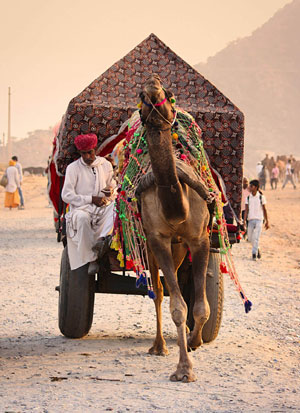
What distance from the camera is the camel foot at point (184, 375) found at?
5758 millimetres

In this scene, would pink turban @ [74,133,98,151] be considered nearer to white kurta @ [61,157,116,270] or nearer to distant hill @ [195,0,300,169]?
white kurta @ [61,157,116,270]

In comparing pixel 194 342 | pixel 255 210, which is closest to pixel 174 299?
pixel 194 342

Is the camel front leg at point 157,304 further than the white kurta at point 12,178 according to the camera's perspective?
No

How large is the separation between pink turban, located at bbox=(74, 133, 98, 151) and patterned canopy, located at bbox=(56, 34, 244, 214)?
35 cm

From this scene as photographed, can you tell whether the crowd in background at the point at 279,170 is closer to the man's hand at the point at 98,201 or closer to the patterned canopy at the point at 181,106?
the patterned canopy at the point at 181,106

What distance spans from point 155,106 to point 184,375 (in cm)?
211

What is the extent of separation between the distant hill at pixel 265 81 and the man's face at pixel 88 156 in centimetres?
11107

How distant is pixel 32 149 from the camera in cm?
18225

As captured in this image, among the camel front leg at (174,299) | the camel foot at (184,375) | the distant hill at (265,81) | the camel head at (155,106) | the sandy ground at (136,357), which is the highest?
the distant hill at (265,81)

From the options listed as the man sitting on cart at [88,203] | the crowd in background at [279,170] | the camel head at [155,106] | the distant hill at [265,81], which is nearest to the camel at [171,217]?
the camel head at [155,106]

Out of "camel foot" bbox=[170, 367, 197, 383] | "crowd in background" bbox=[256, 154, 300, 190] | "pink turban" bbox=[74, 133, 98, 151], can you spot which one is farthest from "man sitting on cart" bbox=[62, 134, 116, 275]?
"crowd in background" bbox=[256, 154, 300, 190]

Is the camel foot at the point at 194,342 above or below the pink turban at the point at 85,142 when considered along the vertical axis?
below

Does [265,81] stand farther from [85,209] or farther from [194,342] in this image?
[194,342]

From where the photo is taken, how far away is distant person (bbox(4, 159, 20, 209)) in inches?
1028
